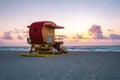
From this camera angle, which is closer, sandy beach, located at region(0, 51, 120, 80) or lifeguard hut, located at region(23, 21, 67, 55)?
sandy beach, located at region(0, 51, 120, 80)

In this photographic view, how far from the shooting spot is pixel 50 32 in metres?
33.2

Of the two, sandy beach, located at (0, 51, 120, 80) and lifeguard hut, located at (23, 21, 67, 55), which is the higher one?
lifeguard hut, located at (23, 21, 67, 55)

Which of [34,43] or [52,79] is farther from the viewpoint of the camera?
[34,43]

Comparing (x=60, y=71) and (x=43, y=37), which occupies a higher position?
(x=43, y=37)

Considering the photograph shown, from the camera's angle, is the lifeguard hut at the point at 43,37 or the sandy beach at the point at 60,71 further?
the lifeguard hut at the point at 43,37

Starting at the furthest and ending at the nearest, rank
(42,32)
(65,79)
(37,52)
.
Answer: (37,52) < (42,32) < (65,79)

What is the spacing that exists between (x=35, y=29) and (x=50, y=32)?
10.5 ft

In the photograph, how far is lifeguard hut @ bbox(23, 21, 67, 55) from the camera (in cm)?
3033

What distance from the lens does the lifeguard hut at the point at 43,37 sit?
30.3 m

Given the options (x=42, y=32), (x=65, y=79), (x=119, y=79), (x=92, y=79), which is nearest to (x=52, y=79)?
(x=65, y=79)

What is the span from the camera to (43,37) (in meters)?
30.4

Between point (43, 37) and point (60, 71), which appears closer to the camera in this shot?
point (60, 71)

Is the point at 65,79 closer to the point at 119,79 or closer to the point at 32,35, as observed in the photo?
the point at 119,79

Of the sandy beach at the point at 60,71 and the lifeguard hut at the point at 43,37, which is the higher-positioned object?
the lifeguard hut at the point at 43,37
